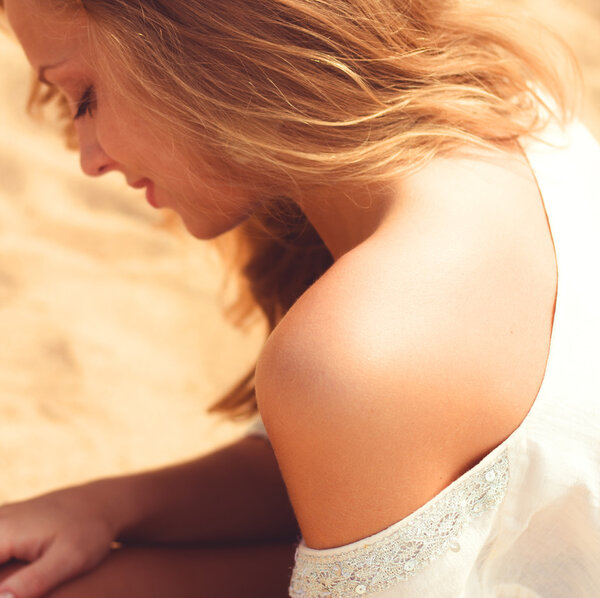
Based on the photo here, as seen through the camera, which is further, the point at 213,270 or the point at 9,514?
the point at 213,270

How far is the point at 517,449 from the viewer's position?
102 centimetres

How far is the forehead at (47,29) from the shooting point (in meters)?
1.25

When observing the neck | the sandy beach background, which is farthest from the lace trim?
the sandy beach background

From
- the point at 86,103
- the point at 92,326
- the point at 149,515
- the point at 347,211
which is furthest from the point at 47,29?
the point at 92,326

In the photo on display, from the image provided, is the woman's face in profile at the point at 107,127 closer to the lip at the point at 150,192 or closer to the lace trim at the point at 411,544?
the lip at the point at 150,192

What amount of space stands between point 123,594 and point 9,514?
0.22 m

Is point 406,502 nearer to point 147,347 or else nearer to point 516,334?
point 516,334

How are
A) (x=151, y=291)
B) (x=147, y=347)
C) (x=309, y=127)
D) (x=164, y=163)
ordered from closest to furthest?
(x=309, y=127) < (x=164, y=163) < (x=147, y=347) < (x=151, y=291)

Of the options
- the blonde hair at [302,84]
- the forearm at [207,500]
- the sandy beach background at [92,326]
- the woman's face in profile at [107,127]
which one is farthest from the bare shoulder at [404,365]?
the sandy beach background at [92,326]

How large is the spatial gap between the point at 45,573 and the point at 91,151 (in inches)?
25.8

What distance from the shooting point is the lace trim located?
0.99 metres

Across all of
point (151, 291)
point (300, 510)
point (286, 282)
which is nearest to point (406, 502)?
point (300, 510)

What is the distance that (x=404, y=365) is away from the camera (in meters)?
0.93

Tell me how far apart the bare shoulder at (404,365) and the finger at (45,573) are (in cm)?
48
